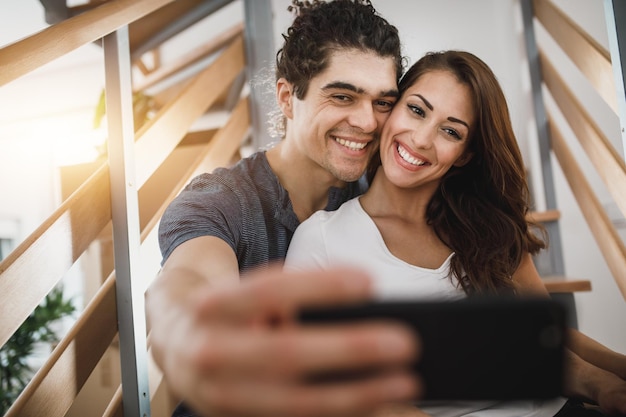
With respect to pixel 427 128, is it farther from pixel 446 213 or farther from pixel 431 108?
pixel 446 213

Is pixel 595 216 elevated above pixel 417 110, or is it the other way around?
pixel 417 110

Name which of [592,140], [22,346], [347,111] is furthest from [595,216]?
[22,346]

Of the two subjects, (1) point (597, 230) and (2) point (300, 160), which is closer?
(2) point (300, 160)

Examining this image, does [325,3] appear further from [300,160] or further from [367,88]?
[300,160]

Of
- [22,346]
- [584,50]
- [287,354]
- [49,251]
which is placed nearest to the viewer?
[287,354]

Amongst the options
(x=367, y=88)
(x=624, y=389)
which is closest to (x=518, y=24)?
(x=367, y=88)

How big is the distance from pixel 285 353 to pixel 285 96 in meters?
1.38

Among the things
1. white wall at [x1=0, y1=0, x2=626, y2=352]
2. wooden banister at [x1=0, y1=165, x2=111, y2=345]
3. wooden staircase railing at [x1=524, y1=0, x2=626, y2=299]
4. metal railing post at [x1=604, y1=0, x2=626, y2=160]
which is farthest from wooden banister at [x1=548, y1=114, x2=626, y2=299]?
wooden banister at [x1=0, y1=165, x2=111, y2=345]

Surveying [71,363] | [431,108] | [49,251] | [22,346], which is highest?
[431,108]

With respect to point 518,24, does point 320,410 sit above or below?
below

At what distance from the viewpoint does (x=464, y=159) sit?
55.2 inches

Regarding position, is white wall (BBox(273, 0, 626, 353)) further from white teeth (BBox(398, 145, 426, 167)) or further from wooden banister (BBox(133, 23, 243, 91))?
white teeth (BBox(398, 145, 426, 167))

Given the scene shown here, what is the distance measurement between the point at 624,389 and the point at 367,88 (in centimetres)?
86

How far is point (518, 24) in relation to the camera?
2555 mm
